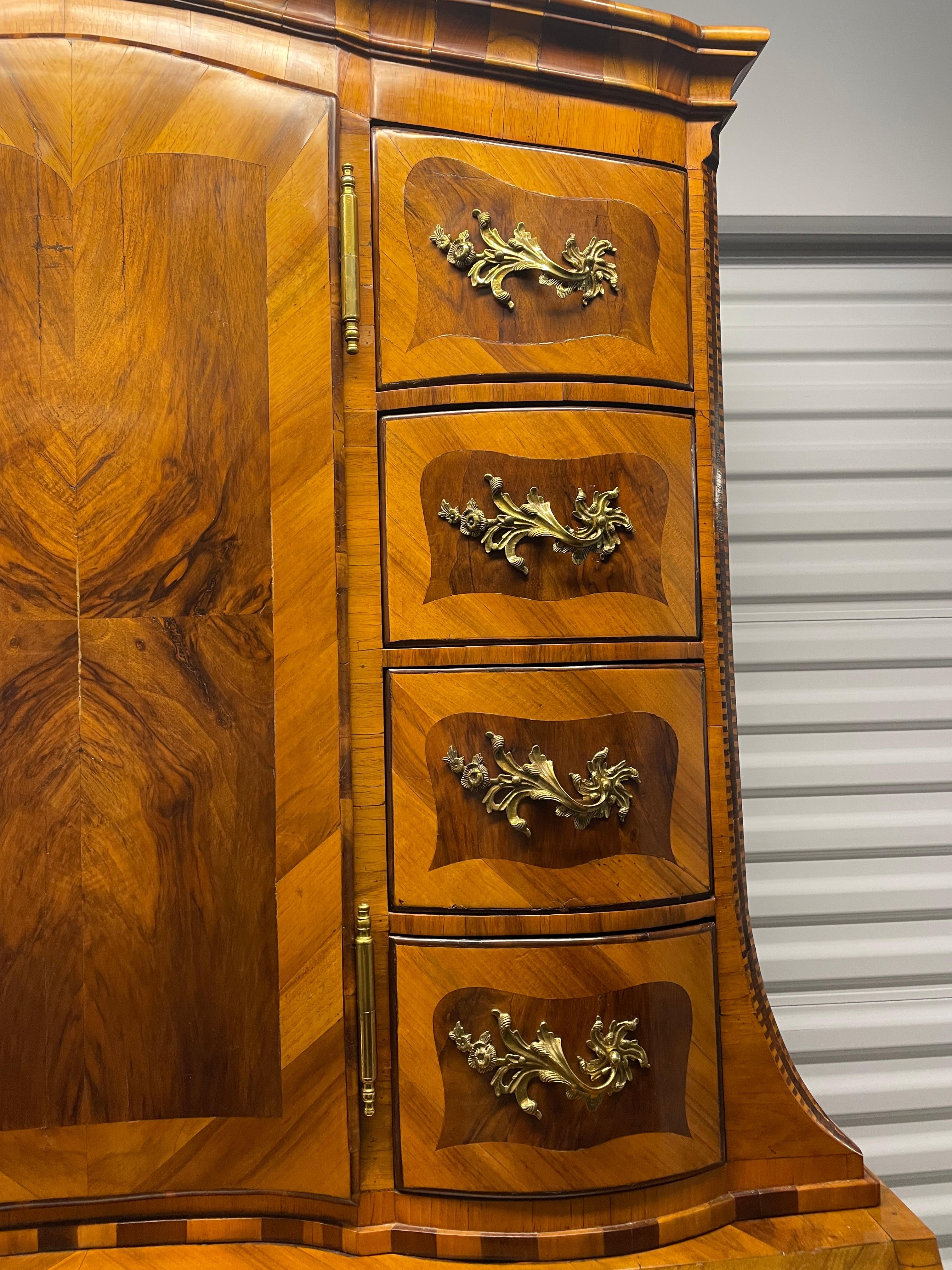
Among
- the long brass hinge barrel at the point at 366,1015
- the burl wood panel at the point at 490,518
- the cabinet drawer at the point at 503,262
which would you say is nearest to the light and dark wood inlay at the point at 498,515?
the burl wood panel at the point at 490,518

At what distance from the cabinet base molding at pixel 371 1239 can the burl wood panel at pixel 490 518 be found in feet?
2.10

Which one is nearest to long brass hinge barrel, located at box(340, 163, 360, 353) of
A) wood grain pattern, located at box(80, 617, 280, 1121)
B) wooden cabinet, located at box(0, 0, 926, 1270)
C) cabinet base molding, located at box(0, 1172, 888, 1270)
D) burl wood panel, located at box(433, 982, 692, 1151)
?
wooden cabinet, located at box(0, 0, 926, 1270)

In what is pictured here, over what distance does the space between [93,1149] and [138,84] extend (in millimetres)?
1159

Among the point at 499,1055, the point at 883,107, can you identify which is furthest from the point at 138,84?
the point at 883,107

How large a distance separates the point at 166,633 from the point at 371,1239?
2.26ft

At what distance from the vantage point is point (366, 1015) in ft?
3.66

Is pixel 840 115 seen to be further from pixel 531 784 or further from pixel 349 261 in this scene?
pixel 531 784

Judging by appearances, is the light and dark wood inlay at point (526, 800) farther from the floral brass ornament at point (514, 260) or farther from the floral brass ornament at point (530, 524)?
the floral brass ornament at point (514, 260)

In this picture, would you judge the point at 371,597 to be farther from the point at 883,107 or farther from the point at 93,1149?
the point at 883,107

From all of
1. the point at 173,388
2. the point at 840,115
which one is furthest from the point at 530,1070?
the point at 840,115

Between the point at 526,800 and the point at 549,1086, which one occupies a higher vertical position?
the point at 526,800

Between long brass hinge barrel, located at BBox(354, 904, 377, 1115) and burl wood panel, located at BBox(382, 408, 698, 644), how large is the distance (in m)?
0.33

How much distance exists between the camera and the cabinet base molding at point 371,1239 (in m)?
1.09

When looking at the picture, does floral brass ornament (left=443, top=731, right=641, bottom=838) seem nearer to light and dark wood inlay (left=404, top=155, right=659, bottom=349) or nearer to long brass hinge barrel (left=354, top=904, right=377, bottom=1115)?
long brass hinge barrel (left=354, top=904, right=377, bottom=1115)
